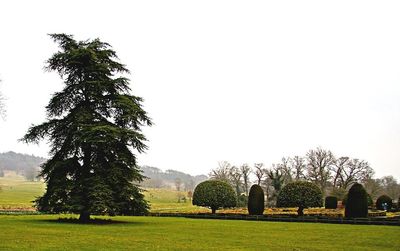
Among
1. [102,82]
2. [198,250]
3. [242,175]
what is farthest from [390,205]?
[198,250]

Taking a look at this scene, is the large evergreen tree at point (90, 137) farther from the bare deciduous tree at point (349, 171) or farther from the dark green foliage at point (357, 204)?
the bare deciduous tree at point (349, 171)

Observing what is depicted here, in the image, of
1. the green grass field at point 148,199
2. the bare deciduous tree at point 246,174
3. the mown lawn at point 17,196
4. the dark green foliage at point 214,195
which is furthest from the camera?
the bare deciduous tree at point 246,174

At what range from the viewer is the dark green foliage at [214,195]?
46.7 m

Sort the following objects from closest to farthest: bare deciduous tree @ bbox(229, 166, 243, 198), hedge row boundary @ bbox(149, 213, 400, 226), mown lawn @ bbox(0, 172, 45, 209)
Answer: hedge row boundary @ bbox(149, 213, 400, 226) < mown lawn @ bbox(0, 172, 45, 209) < bare deciduous tree @ bbox(229, 166, 243, 198)

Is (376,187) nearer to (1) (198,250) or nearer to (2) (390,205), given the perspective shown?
(2) (390,205)

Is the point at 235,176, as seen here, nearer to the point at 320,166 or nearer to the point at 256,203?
the point at 320,166

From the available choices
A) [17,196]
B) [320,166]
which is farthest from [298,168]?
[17,196]

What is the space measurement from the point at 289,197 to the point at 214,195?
28.5 feet

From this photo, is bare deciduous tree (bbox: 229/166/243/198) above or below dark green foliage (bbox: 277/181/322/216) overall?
above

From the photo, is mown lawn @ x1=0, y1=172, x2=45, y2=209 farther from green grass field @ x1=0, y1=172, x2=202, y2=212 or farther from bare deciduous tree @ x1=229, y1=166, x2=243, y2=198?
bare deciduous tree @ x1=229, y1=166, x2=243, y2=198

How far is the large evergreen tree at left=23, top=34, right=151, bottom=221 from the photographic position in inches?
1160

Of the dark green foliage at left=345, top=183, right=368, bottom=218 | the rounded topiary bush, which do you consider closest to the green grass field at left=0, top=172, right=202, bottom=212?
the rounded topiary bush

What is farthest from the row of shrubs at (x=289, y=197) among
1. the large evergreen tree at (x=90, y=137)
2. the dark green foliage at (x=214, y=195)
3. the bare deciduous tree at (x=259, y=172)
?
the bare deciduous tree at (x=259, y=172)

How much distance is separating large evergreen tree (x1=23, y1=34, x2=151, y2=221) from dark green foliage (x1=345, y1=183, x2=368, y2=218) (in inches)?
726
